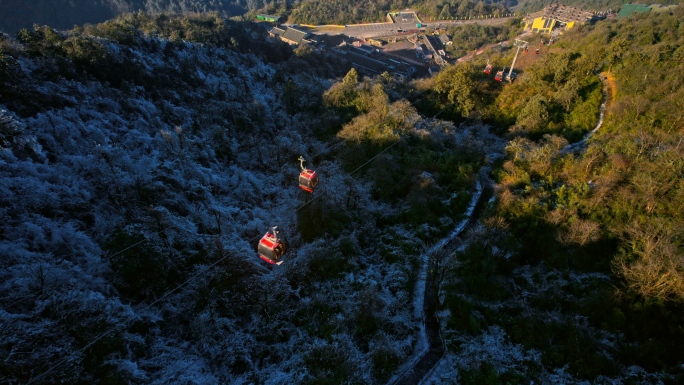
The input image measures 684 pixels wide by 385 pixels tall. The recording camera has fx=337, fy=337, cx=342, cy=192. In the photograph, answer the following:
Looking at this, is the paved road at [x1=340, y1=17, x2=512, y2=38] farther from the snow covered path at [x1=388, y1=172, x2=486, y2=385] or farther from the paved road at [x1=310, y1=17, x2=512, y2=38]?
the snow covered path at [x1=388, y1=172, x2=486, y2=385]

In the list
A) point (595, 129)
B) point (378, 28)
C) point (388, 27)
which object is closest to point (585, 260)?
point (595, 129)

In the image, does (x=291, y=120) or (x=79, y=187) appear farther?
(x=291, y=120)

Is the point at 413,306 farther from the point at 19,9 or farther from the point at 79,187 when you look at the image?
the point at 19,9

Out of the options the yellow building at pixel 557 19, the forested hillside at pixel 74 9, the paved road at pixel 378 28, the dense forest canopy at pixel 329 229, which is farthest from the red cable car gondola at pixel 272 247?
the forested hillside at pixel 74 9

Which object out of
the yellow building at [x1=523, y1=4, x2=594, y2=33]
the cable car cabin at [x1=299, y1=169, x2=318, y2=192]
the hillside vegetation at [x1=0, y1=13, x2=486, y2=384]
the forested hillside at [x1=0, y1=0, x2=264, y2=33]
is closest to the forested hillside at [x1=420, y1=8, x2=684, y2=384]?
the hillside vegetation at [x1=0, y1=13, x2=486, y2=384]

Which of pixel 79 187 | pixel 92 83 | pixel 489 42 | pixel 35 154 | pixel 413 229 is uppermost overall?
pixel 489 42

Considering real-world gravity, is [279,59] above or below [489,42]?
below

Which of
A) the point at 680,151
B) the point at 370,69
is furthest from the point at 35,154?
the point at 370,69

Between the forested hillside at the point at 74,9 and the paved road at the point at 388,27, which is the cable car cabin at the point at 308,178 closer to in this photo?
the paved road at the point at 388,27
